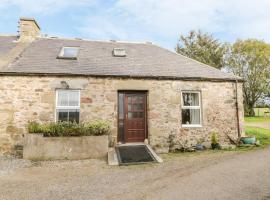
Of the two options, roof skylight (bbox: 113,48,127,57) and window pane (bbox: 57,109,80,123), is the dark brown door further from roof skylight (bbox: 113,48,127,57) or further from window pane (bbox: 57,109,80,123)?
roof skylight (bbox: 113,48,127,57)

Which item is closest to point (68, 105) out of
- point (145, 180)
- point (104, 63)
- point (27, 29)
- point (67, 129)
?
point (67, 129)

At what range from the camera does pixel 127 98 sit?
1121 cm

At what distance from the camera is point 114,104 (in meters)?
10.9

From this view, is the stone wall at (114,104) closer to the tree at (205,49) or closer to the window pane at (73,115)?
the window pane at (73,115)

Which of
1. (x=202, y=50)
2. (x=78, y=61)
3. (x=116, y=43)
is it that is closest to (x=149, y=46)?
(x=116, y=43)

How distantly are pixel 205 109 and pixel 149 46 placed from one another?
5.92m

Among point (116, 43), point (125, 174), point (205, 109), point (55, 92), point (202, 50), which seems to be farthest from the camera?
point (202, 50)

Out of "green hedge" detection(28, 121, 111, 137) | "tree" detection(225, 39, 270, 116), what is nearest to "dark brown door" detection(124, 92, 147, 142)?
"green hedge" detection(28, 121, 111, 137)

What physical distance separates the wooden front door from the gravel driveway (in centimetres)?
263

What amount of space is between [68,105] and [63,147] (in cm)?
238

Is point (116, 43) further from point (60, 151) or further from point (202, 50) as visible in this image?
point (202, 50)

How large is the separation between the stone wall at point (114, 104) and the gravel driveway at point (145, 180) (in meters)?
2.56

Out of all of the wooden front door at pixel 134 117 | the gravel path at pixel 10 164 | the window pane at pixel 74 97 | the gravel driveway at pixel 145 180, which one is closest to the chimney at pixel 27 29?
the window pane at pixel 74 97

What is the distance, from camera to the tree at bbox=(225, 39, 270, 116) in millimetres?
30734
